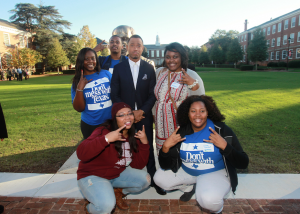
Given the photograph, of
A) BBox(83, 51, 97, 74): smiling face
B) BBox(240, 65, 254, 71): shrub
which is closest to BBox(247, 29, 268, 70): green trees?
BBox(240, 65, 254, 71): shrub

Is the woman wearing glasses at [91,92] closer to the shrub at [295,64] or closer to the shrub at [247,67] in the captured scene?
the shrub at [247,67]

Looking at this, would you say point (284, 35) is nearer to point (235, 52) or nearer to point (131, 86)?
point (235, 52)

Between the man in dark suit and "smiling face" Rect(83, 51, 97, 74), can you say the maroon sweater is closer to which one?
the man in dark suit

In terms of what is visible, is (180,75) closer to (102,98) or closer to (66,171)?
(102,98)

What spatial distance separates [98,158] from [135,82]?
3.96ft

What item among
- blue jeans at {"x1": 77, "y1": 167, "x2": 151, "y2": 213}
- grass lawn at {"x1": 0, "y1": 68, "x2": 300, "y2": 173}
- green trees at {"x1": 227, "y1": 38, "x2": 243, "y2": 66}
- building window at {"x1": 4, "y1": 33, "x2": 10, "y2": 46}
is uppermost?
building window at {"x1": 4, "y1": 33, "x2": 10, "y2": 46}

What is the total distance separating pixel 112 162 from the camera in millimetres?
2428

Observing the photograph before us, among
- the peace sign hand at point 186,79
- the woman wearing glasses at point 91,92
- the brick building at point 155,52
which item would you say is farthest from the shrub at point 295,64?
the brick building at point 155,52

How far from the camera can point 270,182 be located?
9.57 ft

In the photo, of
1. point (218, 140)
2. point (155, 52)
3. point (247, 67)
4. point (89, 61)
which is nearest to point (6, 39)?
point (89, 61)

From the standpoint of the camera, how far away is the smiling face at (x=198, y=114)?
2.32 metres

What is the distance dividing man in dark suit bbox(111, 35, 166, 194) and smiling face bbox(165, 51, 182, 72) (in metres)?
0.33

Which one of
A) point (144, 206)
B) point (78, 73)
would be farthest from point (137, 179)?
point (78, 73)

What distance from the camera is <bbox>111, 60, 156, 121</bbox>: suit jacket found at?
2.89m
